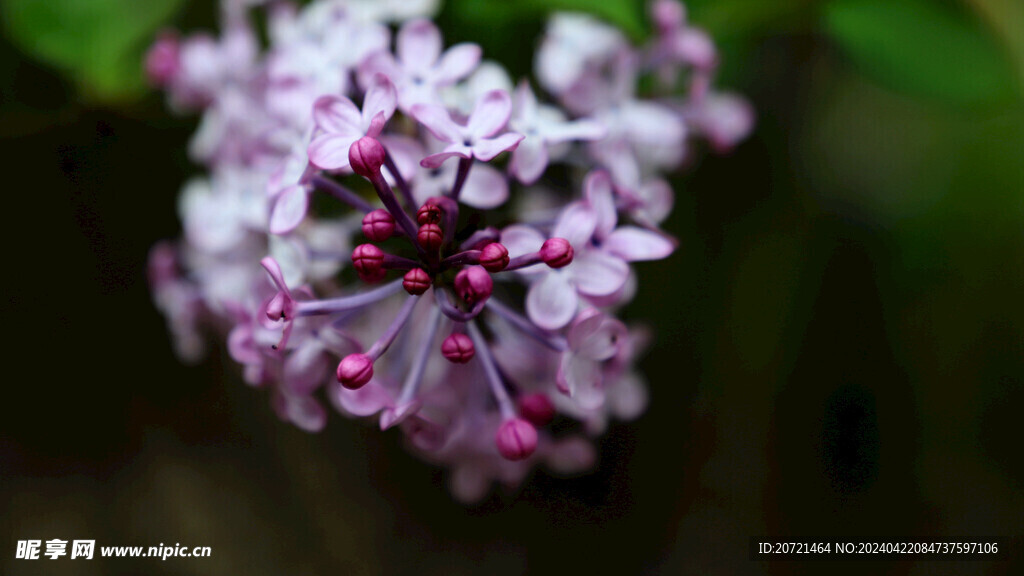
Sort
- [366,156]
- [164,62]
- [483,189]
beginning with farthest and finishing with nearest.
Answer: [164,62] → [483,189] → [366,156]

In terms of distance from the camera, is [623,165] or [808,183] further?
[808,183]

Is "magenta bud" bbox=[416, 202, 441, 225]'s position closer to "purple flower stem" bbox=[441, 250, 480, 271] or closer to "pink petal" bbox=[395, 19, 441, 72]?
"purple flower stem" bbox=[441, 250, 480, 271]

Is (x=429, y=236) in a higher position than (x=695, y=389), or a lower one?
higher

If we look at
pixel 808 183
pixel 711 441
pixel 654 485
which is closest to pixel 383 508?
pixel 654 485

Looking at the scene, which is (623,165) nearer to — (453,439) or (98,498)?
(453,439)

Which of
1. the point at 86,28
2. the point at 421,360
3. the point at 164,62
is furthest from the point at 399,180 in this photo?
the point at 86,28

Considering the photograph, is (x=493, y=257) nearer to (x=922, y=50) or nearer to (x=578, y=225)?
(x=578, y=225)

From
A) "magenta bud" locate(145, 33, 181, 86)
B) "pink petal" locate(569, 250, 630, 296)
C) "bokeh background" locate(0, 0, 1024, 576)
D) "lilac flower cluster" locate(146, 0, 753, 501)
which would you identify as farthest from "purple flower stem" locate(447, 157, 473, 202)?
"bokeh background" locate(0, 0, 1024, 576)
